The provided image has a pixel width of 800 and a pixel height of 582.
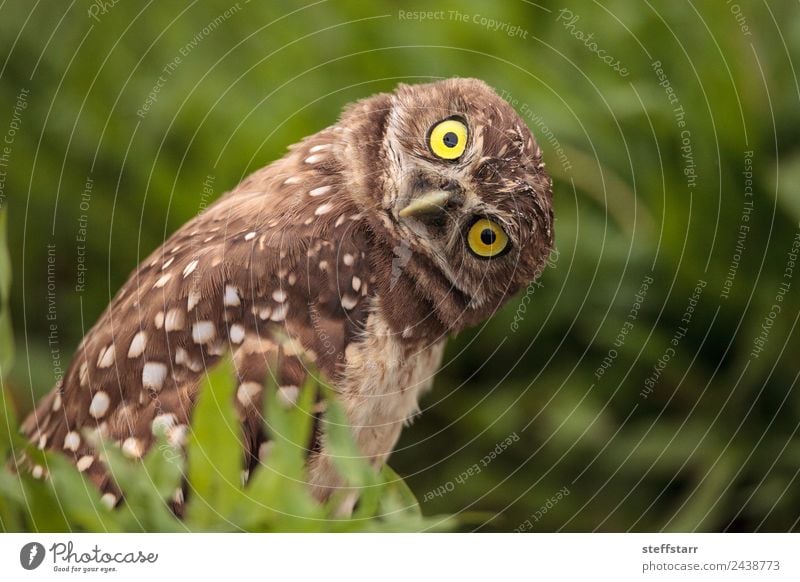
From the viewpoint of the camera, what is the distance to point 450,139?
47.6 inches

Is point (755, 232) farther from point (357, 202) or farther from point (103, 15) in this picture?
point (103, 15)

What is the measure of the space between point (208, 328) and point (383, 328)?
252 millimetres

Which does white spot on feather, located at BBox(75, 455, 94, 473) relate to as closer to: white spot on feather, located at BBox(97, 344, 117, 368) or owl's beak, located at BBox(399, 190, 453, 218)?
white spot on feather, located at BBox(97, 344, 117, 368)

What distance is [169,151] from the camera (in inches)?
60.9

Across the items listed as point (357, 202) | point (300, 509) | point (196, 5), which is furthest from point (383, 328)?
point (196, 5)

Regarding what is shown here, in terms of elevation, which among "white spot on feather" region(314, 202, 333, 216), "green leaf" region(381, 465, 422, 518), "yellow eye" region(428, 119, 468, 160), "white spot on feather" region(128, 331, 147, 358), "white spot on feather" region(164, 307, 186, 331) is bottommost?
"green leaf" region(381, 465, 422, 518)

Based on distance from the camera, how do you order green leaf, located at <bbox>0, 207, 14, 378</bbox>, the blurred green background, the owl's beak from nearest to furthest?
green leaf, located at <bbox>0, 207, 14, 378</bbox>, the owl's beak, the blurred green background

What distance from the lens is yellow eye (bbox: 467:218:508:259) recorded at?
121cm

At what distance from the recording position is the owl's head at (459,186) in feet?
3.89

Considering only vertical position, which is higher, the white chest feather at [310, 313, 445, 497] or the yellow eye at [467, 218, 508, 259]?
the yellow eye at [467, 218, 508, 259]

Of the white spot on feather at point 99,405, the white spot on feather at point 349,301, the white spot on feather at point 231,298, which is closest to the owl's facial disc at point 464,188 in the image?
the white spot on feather at point 349,301

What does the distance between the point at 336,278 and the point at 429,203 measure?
0.58 feet
